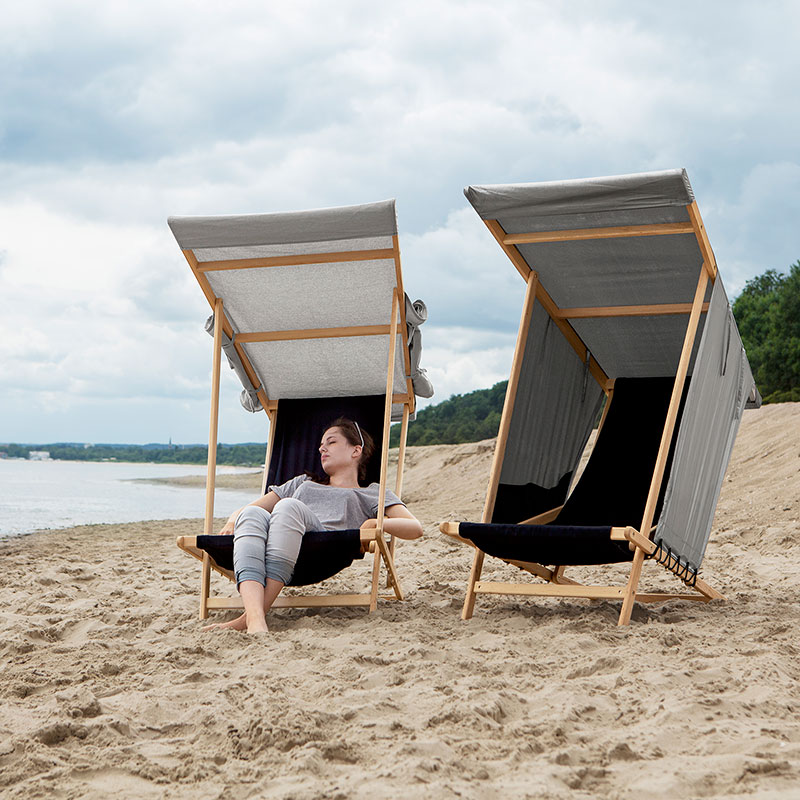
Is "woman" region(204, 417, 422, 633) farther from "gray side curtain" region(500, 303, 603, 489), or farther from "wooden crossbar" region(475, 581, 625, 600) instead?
"gray side curtain" region(500, 303, 603, 489)

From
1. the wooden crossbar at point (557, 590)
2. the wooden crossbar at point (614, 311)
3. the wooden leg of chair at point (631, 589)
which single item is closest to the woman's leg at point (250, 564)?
the wooden crossbar at point (557, 590)

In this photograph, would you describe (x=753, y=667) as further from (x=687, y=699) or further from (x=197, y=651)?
(x=197, y=651)

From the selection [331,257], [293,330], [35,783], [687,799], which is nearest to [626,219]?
[331,257]

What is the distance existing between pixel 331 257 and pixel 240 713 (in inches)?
95.9

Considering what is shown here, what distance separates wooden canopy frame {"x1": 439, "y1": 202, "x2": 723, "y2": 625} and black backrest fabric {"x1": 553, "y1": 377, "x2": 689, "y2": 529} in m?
0.23

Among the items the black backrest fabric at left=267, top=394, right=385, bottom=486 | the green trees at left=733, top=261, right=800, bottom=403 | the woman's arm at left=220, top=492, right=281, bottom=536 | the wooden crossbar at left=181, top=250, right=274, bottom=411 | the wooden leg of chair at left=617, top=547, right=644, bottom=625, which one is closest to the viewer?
the wooden leg of chair at left=617, top=547, right=644, bottom=625

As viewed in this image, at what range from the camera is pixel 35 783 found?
202 centimetres

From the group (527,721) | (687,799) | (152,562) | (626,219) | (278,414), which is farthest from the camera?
(152,562)

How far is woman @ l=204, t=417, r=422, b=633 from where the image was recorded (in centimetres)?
374

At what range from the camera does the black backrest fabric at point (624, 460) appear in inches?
187

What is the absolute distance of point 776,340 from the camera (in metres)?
26.6

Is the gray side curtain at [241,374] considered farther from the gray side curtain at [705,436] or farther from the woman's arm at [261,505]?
the gray side curtain at [705,436]

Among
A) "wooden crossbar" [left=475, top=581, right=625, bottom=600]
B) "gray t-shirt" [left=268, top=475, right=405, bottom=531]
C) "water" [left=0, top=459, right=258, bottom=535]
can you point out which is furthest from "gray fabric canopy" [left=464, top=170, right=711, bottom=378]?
"water" [left=0, top=459, right=258, bottom=535]

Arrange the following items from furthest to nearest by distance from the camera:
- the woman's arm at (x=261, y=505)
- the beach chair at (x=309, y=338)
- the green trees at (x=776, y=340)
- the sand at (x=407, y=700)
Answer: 1. the green trees at (x=776, y=340)
2. the woman's arm at (x=261, y=505)
3. the beach chair at (x=309, y=338)
4. the sand at (x=407, y=700)
